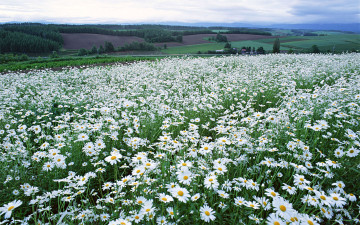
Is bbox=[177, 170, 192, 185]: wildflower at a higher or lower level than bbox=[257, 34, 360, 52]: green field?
lower

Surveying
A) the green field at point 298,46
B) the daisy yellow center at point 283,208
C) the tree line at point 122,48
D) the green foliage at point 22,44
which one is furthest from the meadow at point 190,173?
the green foliage at point 22,44

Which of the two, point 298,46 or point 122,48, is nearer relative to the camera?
point 298,46

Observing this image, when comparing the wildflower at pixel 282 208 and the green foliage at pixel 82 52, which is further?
the green foliage at pixel 82 52

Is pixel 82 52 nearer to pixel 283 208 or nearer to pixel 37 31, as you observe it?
pixel 37 31

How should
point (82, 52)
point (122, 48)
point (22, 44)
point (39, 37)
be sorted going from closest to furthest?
point (82, 52) < point (22, 44) < point (122, 48) < point (39, 37)

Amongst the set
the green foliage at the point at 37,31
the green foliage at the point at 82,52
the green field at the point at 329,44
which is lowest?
the green foliage at the point at 82,52

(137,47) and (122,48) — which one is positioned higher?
(137,47)

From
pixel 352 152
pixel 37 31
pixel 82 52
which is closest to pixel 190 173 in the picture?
pixel 352 152

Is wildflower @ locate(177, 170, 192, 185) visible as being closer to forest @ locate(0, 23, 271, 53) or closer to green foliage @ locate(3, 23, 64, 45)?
forest @ locate(0, 23, 271, 53)

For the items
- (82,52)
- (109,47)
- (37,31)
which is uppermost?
(37,31)

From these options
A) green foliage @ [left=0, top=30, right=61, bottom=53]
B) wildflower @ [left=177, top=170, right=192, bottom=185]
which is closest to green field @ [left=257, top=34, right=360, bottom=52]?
wildflower @ [left=177, top=170, right=192, bottom=185]

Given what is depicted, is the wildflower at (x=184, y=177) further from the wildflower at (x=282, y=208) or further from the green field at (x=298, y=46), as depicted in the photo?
the green field at (x=298, y=46)

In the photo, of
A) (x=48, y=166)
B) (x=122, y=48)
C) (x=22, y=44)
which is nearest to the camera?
(x=48, y=166)

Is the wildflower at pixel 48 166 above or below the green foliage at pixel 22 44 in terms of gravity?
below
